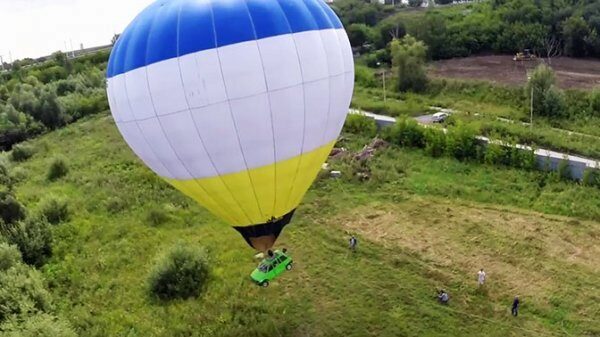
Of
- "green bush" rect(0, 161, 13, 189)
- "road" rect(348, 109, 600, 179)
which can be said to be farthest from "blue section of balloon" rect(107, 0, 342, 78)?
"green bush" rect(0, 161, 13, 189)

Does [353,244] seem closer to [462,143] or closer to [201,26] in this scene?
[462,143]

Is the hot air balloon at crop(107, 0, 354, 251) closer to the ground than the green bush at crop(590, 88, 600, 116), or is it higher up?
higher up

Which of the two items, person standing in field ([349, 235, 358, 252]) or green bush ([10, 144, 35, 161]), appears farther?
green bush ([10, 144, 35, 161])

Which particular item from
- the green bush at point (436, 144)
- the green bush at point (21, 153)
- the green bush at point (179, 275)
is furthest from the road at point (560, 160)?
the green bush at point (21, 153)

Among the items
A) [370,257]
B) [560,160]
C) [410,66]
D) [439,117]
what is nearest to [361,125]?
[439,117]

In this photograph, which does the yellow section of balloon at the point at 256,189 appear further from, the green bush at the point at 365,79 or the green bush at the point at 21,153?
the green bush at the point at 365,79

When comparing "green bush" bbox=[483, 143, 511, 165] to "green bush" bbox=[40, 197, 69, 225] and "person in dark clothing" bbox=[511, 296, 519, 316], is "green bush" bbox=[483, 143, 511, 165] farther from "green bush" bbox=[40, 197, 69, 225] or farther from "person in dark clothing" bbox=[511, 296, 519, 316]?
"green bush" bbox=[40, 197, 69, 225]

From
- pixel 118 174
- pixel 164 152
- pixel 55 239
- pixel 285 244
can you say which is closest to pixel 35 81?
pixel 118 174
